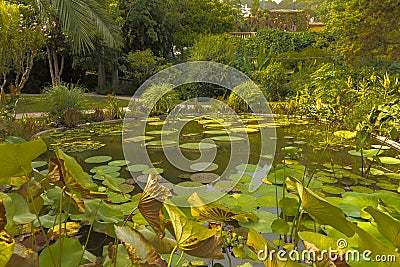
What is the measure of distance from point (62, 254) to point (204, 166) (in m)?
3.29

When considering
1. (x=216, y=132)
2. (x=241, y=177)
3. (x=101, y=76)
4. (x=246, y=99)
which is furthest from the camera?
(x=101, y=76)

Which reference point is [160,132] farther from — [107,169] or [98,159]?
[107,169]

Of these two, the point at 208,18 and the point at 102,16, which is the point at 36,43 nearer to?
the point at 102,16

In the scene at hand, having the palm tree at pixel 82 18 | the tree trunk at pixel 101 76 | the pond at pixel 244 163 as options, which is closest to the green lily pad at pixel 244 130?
the pond at pixel 244 163

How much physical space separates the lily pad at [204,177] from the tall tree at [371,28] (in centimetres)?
527

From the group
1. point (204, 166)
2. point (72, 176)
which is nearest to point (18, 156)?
point (72, 176)

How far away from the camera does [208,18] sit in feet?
49.8

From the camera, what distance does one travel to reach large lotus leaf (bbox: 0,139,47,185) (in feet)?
1.64

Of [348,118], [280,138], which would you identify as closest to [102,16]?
[280,138]

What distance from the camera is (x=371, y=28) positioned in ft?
23.5

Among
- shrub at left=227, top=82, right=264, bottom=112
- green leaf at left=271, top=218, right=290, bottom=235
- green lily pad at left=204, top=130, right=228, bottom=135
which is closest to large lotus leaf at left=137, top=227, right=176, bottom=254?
green leaf at left=271, top=218, right=290, bottom=235

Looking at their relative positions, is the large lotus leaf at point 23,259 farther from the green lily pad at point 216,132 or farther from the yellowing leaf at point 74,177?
the green lily pad at point 216,132

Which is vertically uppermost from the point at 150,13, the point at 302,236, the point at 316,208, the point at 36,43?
the point at 150,13

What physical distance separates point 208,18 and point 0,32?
9.88m
